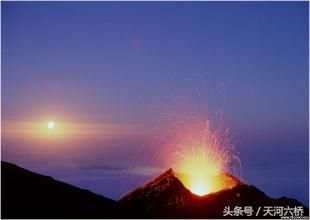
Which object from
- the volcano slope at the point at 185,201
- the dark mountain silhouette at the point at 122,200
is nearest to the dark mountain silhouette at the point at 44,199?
the dark mountain silhouette at the point at 122,200

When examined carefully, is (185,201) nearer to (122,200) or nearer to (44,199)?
(122,200)

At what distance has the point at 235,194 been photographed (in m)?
47.1

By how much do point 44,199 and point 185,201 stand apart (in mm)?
12337

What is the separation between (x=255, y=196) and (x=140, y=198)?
10698mm

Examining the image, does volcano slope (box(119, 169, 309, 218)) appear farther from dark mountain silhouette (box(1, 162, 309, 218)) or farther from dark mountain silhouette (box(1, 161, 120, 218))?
dark mountain silhouette (box(1, 161, 120, 218))

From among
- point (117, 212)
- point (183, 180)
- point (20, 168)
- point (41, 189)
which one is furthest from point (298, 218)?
point (20, 168)

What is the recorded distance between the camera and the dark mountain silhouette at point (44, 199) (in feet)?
132

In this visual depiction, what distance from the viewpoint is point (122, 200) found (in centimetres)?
4900

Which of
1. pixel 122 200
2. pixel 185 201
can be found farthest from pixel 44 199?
pixel 185 201

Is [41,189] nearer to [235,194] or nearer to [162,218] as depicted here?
[162,218]

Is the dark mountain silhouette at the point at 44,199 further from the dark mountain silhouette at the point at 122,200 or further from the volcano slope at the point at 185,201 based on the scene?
the volcano slope at the point at 185,201

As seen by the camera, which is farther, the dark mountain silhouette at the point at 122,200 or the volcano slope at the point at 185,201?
the volcano slope at the point at 185,201

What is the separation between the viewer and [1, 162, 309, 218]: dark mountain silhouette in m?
42.0

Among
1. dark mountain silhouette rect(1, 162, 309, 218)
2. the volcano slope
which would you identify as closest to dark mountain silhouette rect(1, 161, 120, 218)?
dark mountain silhouette rect(1, 162, 309, 218)
